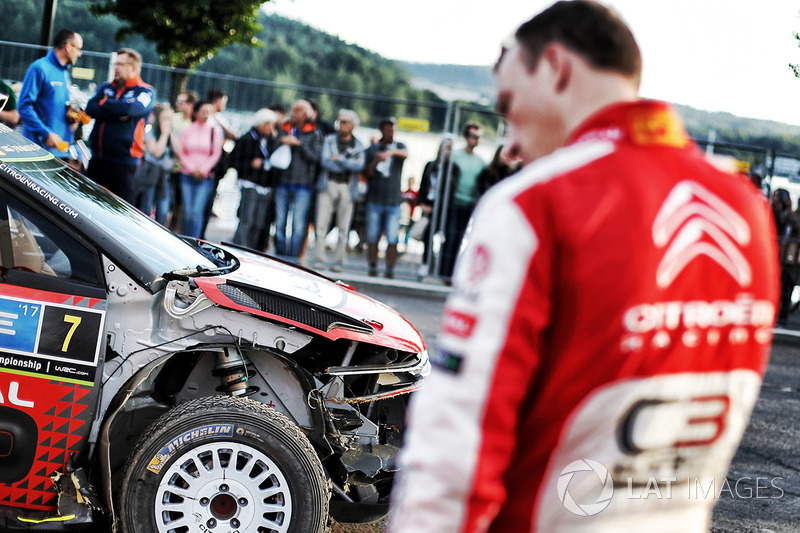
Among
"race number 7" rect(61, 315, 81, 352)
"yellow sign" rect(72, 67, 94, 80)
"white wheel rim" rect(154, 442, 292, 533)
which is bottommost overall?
"white wheel rim" rect(154, 442, 292, 533)

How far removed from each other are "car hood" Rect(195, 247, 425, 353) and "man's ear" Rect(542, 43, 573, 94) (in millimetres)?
2346

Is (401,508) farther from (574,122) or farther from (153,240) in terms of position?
(153,240)

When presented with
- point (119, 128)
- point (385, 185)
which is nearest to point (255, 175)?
point (385, 185)

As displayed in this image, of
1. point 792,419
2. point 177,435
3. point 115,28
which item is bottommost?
point 792,419

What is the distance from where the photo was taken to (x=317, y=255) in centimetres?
1105

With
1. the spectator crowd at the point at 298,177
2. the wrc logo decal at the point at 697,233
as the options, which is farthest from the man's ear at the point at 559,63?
the spectator crowd at the point at 298,177

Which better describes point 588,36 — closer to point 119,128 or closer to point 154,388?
point 154,388

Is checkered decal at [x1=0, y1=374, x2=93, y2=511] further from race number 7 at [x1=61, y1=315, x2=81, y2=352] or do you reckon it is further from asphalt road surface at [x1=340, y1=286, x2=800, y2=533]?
asphalt road surface at [x1=340, y1=286, x2=800, y2=533]

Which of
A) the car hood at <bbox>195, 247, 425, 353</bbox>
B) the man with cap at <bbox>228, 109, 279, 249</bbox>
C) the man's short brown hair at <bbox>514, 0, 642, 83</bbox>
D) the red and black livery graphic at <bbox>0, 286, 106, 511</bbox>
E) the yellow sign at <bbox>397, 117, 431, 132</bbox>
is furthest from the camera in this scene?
the yellow sign at <bbox>397, 117, 431, 132</bbox>

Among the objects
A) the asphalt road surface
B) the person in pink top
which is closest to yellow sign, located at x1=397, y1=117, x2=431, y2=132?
the person in pink top

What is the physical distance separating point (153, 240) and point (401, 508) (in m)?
2.93

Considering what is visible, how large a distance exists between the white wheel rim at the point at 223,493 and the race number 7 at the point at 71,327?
2.05 ft

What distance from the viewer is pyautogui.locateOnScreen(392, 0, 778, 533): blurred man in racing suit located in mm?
1383

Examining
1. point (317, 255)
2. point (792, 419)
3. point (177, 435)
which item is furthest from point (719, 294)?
point (317, 255)
